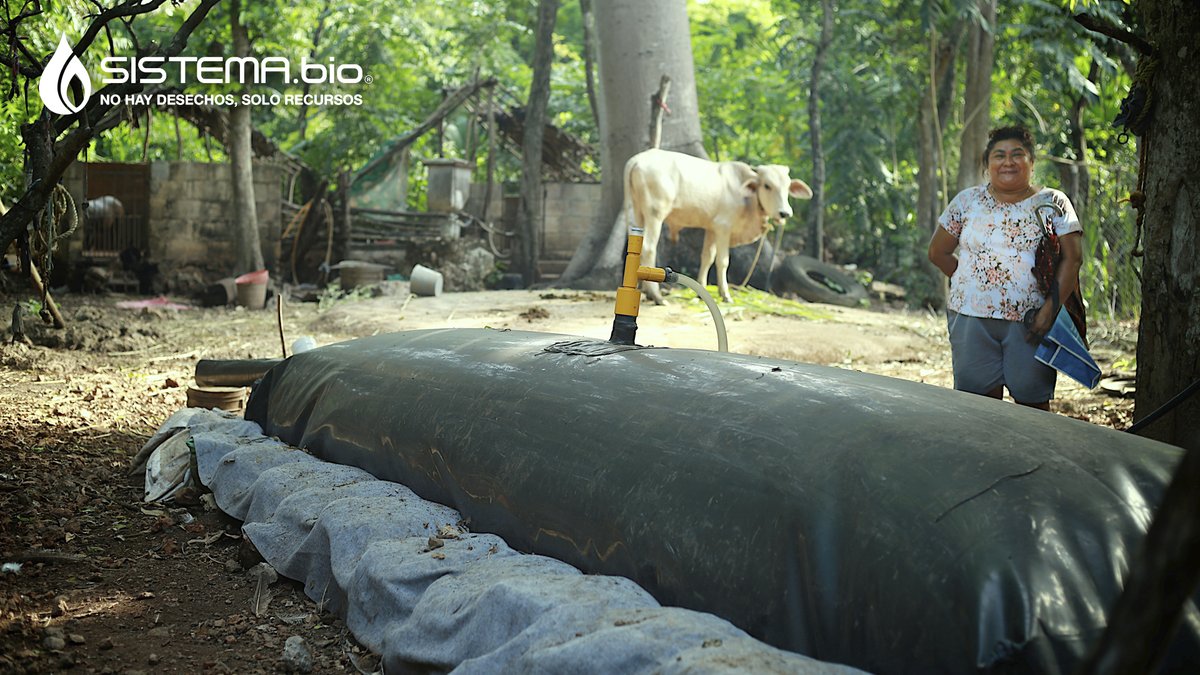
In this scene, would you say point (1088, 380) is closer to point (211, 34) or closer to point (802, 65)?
point (211, 34)

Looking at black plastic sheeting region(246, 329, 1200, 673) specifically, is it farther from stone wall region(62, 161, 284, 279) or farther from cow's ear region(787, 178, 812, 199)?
stone wall region(62, 161, 284, 279)

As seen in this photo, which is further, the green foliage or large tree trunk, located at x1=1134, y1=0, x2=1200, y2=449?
the green foliage

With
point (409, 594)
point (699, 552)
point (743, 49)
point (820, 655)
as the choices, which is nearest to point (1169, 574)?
point (820, 655)

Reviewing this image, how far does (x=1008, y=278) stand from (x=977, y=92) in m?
8.25

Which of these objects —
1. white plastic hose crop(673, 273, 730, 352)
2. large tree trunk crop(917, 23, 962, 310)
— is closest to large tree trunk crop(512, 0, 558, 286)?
large tree trunk crop(917, 23, 962, 310)

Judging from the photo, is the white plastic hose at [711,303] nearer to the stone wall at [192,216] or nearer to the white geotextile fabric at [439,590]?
the white geotextile fabric at [439,590]

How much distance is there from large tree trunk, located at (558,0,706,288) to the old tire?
175 centimetres

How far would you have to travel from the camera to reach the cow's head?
8.45 meters

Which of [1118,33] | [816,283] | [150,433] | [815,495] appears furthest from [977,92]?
[815,495]

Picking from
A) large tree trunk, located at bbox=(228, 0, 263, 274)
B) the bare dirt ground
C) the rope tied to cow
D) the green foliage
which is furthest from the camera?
large tree trunk, located at bbox=(228, 0, 263, 274)

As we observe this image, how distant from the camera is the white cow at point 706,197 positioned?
8406 millimetres

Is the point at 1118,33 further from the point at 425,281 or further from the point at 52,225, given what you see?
the point at 425,281

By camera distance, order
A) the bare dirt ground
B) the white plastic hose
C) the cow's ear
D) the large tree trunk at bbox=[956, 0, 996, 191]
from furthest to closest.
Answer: the large tree trunk at bbox=[956, 0, 996, 191] < the cow's ear < the white plastic hose < the bare dirt ground

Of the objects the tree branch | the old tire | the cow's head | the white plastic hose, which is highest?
the tree branch
